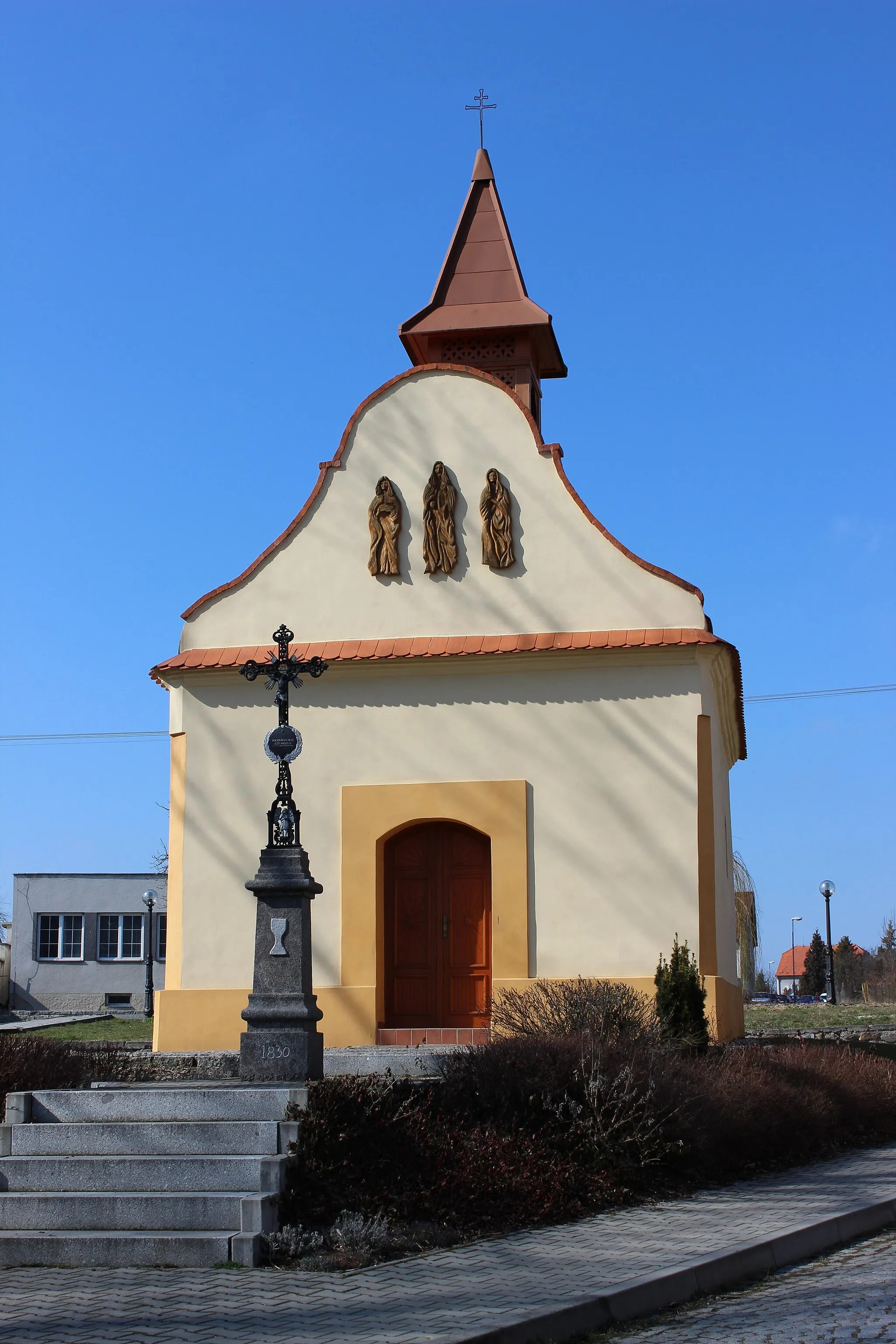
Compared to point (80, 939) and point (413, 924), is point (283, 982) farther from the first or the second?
point (80, 939)

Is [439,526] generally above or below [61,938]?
above

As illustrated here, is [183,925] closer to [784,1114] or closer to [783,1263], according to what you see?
[784,1114]

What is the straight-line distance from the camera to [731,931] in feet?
65.9

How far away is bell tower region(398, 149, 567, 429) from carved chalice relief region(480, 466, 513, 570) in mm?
2500

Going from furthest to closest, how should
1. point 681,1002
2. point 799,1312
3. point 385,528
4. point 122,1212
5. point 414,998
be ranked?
point 385,528 < point 414,998 < point 681,1002 < point 122,1212 < point 799,1312

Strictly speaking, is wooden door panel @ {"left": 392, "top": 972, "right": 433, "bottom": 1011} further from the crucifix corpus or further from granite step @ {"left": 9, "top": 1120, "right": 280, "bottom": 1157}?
granite step @ {"left": 9, "top": 1120, "right": 280, "bottom": 1157}

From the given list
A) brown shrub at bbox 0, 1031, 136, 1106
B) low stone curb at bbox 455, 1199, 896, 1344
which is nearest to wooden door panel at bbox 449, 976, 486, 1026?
brown shrub at bbox 0, 1031, 136, 1106

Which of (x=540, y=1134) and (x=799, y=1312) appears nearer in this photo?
(x=799, y=1312)

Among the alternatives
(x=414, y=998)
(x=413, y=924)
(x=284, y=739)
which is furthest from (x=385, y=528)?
(x=284, y=739)

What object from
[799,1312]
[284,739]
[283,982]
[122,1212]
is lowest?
[799,1312]

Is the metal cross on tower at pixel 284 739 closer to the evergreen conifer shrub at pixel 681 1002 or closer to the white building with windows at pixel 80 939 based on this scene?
the evergreen conifer shrub at pixel 681 1002

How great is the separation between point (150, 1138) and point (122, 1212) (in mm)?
757

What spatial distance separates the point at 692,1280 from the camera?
745 cm

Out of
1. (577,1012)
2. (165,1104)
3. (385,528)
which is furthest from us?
(385,528)
